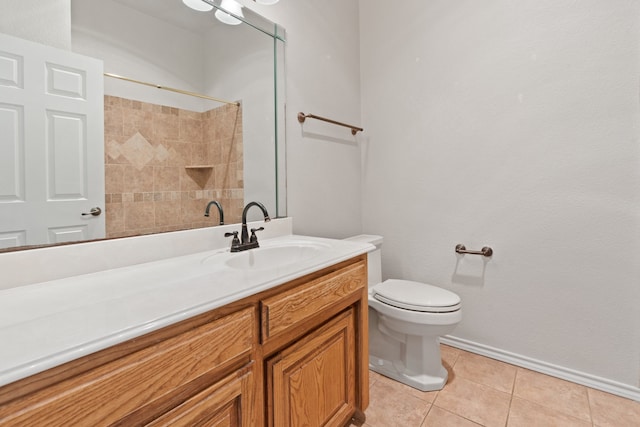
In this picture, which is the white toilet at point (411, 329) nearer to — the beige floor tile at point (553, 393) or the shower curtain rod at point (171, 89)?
the beige floor tile at point (553, 393)

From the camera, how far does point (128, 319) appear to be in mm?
610

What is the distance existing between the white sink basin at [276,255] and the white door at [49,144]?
0.50m

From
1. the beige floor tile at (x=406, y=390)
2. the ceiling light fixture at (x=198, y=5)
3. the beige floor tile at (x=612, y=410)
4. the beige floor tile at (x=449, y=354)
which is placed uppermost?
the ceiling light fixture at (x=198, y=5)

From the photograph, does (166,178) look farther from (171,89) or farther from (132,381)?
(132,381)

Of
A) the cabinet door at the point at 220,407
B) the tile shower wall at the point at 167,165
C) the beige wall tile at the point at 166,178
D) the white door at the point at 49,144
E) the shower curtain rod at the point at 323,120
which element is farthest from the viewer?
the shower curtain rod at the point at 323,120

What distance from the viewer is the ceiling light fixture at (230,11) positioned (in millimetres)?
1408

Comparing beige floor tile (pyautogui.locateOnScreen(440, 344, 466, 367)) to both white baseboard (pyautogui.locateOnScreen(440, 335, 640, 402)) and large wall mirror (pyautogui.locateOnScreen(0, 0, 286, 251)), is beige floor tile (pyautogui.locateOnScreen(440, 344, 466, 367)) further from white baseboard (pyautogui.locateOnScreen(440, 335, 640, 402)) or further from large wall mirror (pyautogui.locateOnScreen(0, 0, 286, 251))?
large wall mirror (pyautogui.locateOnScreen(0, 0, 286, 251))

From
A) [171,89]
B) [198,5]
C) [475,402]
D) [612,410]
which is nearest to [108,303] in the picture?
[171,89]

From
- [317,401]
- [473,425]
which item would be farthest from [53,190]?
[473,425]

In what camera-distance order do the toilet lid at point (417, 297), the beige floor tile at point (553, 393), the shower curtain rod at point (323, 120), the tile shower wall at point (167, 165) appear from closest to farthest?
the tile shower wall at point (167, 165)
the beige floor tile at point (553, 393)
the toilet lid at point (417, 297)
the shower curtain rod at point (323, 120)

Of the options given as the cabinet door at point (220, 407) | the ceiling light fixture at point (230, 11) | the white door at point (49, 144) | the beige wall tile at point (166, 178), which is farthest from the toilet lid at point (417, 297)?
the ceiling light fixture at point (230, 11)

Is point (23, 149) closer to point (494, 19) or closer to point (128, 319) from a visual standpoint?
point (128, 319)

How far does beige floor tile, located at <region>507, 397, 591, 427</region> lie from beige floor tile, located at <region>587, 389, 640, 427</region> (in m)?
0.10

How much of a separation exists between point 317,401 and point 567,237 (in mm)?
1546
